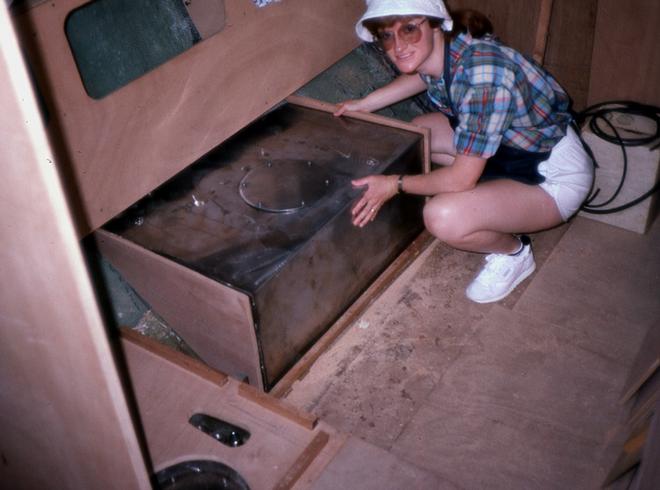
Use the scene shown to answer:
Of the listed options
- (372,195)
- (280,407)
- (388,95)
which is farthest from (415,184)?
(280,407)

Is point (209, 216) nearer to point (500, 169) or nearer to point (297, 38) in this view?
point (297, 38)

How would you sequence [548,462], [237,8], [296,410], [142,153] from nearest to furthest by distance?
[296,410], [548,462], [142,153], [237,8]

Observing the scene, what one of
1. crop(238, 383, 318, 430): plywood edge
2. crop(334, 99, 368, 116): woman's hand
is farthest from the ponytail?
crop(238, 383, 318, 430): plywood edge

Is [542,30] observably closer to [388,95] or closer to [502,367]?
[388,95]

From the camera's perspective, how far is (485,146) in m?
1.41

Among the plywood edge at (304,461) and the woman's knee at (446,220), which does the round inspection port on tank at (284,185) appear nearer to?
the woman's knee at (446,220)

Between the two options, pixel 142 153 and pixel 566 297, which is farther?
pixel 566 297

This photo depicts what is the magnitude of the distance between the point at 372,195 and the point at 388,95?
16.2 inches

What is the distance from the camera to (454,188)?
151cm

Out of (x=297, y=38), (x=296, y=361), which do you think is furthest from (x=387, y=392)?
(x=297, y=38)

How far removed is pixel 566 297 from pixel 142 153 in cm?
104

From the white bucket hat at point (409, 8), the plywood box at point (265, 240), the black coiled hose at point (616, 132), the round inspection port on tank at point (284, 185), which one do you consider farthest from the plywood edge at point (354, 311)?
the white bucket hat at point (409, 8)

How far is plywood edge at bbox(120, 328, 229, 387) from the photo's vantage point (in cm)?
124

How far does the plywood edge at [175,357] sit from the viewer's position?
1.24m
